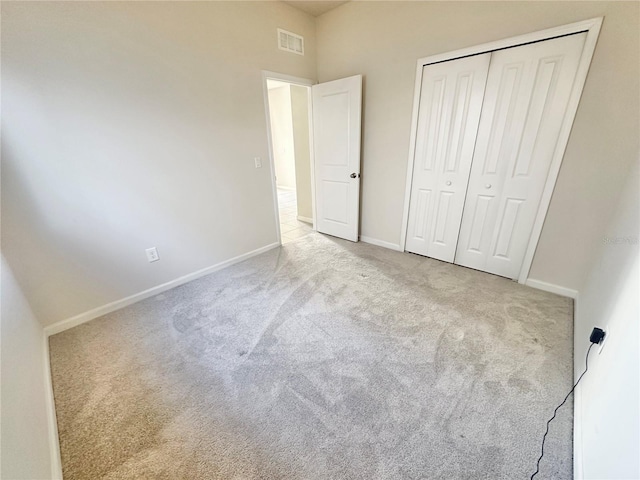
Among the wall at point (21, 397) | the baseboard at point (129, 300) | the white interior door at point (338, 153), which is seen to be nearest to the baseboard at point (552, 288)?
the white interior door at point (338, 153)

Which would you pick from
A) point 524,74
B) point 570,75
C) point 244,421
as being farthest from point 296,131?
point 244,421

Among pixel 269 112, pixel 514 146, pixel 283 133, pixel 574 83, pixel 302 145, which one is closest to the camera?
pixel 574 83

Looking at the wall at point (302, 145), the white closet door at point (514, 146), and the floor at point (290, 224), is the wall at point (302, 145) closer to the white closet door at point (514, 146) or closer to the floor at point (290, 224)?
the floor at point (290, 224)

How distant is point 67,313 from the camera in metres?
2.01

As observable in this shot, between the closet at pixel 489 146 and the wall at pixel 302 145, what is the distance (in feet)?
5.78

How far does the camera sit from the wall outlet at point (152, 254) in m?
2.34

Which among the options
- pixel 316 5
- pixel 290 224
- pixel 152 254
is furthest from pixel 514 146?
pixel 152 254

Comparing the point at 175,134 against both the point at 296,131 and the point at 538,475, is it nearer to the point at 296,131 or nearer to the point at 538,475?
the point at 296,131

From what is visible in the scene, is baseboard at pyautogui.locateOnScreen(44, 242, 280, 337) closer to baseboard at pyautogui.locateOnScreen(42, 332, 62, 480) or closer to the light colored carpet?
the light colored carpet

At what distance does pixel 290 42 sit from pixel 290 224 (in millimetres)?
2473

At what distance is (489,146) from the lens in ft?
7.57

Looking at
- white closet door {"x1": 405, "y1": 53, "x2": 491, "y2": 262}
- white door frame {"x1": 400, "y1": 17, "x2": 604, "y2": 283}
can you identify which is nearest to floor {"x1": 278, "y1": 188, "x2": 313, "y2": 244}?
white closet door {"x1": 405, "y1": 53, "x2": 491, "y2": 262}

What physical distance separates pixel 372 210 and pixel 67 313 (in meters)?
3.14

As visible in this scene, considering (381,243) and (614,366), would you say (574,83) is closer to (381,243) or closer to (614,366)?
(614,366)
